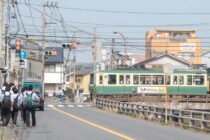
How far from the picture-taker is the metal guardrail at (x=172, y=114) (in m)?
22.4

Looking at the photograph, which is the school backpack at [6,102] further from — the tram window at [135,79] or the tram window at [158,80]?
the tram window at [158,80]

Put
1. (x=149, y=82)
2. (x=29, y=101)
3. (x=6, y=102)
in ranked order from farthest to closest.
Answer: (x=149, y=82), (x=29, y=101), (x=6, y=102)

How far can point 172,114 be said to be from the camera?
26891 millimetres

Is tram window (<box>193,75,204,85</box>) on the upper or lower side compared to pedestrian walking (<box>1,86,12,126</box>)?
upper

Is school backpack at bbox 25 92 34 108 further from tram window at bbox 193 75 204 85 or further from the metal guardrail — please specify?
tram window at bbox 193 75 204 85

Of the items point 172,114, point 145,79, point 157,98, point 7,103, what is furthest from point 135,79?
point 7,103

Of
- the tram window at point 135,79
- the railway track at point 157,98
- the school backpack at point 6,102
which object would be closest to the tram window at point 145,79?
the tram window at point 135,79

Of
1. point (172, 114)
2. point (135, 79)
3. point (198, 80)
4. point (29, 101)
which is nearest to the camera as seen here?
point (29, 101)

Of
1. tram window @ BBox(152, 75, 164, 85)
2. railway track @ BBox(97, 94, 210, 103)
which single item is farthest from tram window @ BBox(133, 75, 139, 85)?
tram window @ BBox(152, 75, 164, 85)

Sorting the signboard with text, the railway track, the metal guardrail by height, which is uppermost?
the signboard with text

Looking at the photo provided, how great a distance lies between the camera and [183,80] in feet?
180

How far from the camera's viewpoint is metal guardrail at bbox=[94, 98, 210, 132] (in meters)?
22.4

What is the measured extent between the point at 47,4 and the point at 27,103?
137ft

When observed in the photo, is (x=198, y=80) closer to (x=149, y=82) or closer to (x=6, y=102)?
(x=149, y=82)
